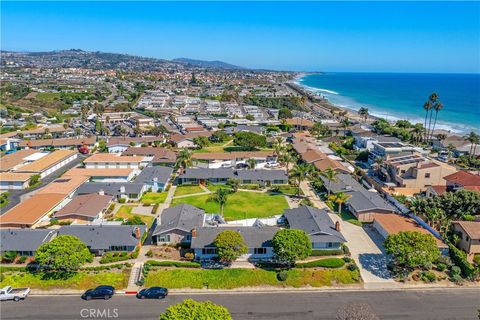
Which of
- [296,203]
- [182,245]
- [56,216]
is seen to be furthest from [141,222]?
[296,203]

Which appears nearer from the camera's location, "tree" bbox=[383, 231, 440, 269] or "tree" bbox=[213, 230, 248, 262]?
"tree" bbox=[383, 231, 440, 269]

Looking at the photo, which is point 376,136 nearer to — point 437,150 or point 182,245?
point 437,150

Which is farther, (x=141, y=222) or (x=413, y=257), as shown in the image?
(x=141, y=222)

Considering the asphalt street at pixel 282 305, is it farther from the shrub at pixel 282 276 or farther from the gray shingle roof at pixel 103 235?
the gray shingle roof at pixel 103 235

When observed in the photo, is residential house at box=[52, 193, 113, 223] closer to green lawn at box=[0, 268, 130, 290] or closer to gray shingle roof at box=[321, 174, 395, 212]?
green lawn at box=[0, 268, 130, 290]

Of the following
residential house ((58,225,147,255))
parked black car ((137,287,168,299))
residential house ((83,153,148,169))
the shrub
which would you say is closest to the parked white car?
→ residential house ((58,225,147,255))

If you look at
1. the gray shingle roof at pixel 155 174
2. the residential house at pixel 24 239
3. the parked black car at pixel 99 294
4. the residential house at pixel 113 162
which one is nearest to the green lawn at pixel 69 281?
the parked black car at pixel 99 294
